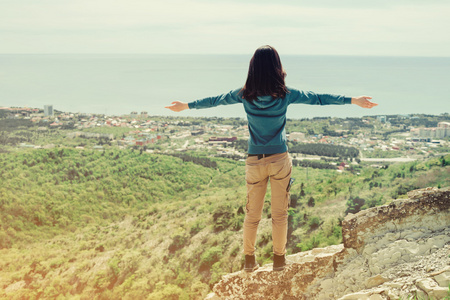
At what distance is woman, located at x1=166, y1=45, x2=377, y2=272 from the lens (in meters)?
2.21

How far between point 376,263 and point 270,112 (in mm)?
1346

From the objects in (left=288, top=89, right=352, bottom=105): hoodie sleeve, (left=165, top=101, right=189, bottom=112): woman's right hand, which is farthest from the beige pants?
(left=165, top=101, right=189, bottom=112): woman's right hand

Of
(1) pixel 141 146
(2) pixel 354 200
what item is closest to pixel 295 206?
(2) pixel 354 200

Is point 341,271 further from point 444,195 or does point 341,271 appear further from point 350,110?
point 350,110

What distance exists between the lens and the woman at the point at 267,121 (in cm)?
221

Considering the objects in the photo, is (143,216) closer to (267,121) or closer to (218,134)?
(267,121)

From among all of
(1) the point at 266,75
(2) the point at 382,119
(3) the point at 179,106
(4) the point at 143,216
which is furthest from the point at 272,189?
(2) the point at 382,119

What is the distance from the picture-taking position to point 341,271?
9.07 ft

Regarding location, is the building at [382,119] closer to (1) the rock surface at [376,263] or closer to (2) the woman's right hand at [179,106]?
(1) the rock surface at [376,263]

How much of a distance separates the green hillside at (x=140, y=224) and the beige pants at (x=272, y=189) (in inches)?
141

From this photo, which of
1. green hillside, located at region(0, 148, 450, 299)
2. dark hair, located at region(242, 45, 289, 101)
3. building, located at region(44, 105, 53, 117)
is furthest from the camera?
building, located at region(44, 105, 53, 117)

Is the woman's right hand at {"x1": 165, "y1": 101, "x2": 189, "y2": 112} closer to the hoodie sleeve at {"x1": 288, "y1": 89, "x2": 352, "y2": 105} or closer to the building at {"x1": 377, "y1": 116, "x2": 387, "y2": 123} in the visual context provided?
the hoodie sleeve at {"x1": 288, "y1": 89, "x2": 352, "y2": 105}

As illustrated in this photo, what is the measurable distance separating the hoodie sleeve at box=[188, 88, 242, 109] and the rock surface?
4.45ft

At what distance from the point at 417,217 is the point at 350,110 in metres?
41.5
